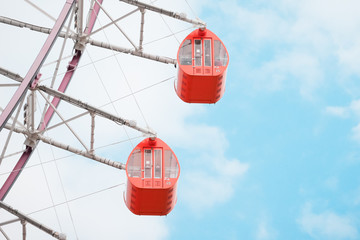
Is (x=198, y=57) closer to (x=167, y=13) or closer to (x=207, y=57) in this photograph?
(x=207, y=57)

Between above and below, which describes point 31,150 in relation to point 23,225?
above

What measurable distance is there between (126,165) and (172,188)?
150cm

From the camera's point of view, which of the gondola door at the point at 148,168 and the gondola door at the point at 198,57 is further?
the gondola door at the point at 198,57

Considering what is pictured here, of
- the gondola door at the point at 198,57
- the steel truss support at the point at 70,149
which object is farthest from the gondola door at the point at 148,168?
the gondola door at the point at 198,57

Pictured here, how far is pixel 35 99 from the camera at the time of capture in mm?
32656

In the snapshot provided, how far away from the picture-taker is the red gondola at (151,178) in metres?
32.0

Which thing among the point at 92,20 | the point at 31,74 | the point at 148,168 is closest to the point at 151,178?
the point at 148,168

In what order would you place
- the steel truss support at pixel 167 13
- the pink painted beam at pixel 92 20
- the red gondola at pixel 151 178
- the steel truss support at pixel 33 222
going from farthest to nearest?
the pink painted beam at pixel 92 20 < the steel truss support at pixel 167 13 < the red gondola at pixel 151 178 < the steel truss support at pixel 33 222

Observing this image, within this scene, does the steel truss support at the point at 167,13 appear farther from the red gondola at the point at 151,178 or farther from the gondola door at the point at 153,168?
the gondola door at the point at 153,168

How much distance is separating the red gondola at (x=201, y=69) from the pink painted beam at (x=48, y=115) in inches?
149

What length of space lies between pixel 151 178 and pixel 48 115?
15.8 ft

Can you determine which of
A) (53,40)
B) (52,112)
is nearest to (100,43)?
(52,112)

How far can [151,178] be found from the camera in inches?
1265

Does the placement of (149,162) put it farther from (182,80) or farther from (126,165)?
(182,80)
